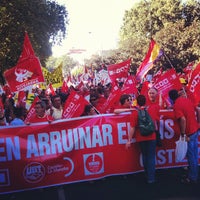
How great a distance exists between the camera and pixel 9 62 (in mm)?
33844

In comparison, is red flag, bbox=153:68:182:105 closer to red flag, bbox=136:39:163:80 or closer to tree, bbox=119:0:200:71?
red flag, bbox=136:39:163:80

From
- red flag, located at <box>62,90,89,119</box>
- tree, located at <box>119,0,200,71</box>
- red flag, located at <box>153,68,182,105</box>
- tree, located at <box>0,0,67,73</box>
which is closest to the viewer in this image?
red flag, located at <box>62,90,89,119</box>

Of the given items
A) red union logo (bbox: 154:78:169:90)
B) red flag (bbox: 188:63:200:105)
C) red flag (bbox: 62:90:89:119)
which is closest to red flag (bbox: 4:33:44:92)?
red flag (bbox: 62:90:89:119)

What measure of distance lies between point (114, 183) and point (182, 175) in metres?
1.28

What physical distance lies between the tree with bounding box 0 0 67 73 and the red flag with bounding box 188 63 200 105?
74.7ft

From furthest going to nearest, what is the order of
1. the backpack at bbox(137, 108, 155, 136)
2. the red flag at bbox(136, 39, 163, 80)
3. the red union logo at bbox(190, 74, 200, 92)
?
the red flag at bbox(136, 39, 163, 80)
the red union logo at bbox(190, 74, 200, 92)
the backpack at bbox(137, 108, 155, 136)

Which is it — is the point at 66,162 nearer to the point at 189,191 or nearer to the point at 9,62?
the point at 189,191

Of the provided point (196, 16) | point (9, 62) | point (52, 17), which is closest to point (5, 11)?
point (9, 62)

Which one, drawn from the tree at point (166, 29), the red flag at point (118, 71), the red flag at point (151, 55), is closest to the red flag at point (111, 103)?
the red flag at point (151, 55)

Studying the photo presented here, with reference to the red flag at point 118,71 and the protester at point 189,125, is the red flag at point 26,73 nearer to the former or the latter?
the protester at point 189,125

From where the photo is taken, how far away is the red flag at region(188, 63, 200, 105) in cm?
804

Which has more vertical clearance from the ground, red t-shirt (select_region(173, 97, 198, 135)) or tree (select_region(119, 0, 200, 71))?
tree (select_region(119, 0, 200, 71))

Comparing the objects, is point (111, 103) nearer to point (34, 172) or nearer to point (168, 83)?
point (168, 83)

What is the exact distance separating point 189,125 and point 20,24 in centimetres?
2621
